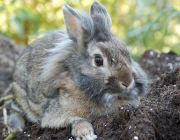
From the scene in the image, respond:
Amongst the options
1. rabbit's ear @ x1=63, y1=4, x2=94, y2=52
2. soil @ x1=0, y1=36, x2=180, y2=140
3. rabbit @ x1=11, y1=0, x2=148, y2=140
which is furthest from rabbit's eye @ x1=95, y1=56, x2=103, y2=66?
soil @ x1=0, y1=36, x2=180, y2=140

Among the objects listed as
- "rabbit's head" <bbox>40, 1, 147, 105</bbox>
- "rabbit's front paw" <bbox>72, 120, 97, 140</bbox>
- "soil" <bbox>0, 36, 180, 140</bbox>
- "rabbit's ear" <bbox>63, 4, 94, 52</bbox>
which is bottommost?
"rabbit's front paw" <bbox>72, 120, 97, 140</bbox>

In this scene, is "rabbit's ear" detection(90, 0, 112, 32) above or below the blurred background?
above

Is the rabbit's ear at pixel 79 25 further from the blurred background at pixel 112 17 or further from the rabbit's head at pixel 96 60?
the blurred background at pixel 112 17

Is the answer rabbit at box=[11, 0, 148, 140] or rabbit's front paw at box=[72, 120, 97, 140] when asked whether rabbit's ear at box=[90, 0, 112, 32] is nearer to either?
rabbit at box=[11, 0, 148, 140]

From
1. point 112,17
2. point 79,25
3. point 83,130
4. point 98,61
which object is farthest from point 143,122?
point 112,17

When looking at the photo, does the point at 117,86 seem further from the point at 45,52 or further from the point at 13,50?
the point at 13,50

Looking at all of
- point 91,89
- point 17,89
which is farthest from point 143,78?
point 17,89

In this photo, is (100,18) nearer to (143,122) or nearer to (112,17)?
(143,122)

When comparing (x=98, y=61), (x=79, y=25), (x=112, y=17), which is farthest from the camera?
(x=112, y=17)

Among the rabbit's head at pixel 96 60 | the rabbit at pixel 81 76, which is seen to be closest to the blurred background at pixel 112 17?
the rabbit at pixel 81 76
